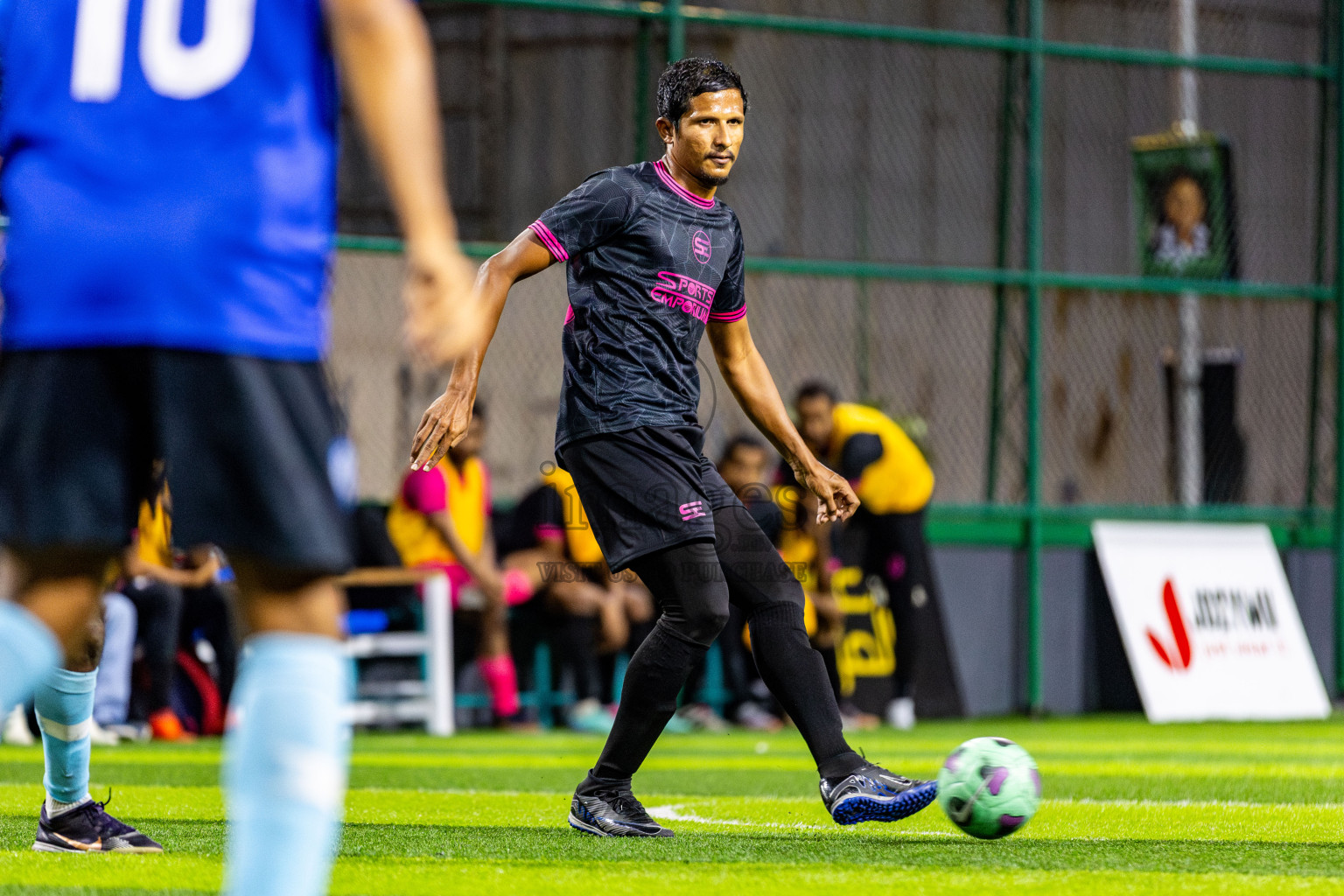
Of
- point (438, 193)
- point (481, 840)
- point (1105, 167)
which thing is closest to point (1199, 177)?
point (1105, 167)

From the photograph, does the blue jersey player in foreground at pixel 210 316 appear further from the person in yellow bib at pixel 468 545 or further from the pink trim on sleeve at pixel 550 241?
the person in yellow bib at pixel 468 545

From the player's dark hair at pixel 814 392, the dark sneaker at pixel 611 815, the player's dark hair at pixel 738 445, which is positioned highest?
the player's dark hair at pixel 814 392

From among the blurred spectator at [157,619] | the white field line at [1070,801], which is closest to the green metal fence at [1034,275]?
the blurred spectator at [157,619]

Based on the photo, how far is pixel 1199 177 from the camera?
1301 cm

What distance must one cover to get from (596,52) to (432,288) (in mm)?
10424

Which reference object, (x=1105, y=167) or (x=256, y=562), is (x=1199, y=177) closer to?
(x=1105, y=167)

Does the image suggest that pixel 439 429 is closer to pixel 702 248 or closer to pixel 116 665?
pixel 702 248

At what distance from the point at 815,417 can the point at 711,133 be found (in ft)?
17.7

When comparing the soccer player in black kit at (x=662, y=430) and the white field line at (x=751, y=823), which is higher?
the soccer player in black kit at (x=662, y=430)

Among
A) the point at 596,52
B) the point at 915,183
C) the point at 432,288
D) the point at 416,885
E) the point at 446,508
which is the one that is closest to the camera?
the point at 432,288

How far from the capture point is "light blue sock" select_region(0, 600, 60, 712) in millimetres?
2451

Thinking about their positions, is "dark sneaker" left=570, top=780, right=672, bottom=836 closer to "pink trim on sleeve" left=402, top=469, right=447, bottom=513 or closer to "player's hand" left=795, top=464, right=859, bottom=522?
"player's hand" left=795, top=464, right=859, bottom=522

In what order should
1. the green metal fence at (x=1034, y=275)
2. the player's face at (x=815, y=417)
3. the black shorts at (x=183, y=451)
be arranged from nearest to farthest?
the black shorts at (x=183, y=451)
the player's face at (x=815, y=417)
the green metal fence at (x=1034, y=275)

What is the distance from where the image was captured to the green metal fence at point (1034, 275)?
472 inches
